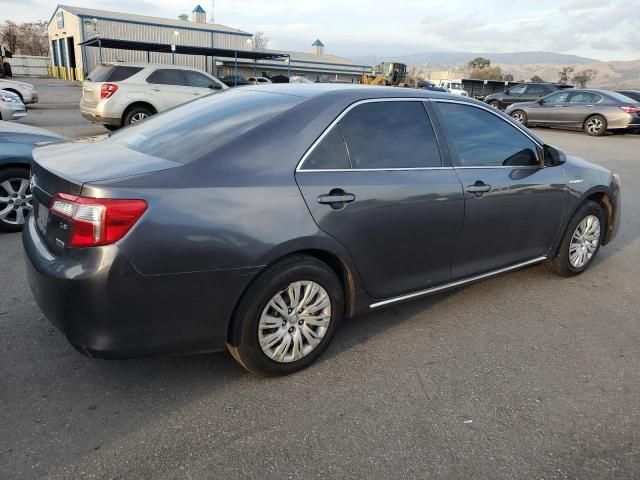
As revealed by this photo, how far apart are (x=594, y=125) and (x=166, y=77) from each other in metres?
14.3

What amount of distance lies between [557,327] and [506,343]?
567mm

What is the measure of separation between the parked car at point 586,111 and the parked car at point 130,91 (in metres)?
12.7

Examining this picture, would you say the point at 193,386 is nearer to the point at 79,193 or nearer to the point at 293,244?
the point at 293,244

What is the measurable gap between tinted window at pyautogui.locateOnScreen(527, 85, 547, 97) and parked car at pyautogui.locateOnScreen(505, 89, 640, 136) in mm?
4506

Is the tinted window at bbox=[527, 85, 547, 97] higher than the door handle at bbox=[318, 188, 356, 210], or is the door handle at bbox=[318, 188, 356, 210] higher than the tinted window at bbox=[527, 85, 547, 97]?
the tinted window at bbox=[527, 85, 547, 97]

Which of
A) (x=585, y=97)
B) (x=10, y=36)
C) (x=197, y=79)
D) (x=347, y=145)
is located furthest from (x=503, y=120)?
(x=10, y=36)

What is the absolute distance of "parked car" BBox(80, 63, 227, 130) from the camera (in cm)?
1130

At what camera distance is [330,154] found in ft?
9.91

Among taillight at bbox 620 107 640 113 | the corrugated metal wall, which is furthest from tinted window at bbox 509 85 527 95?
the corrugated metal wall

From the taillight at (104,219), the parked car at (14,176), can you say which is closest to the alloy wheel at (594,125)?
the parked car at (14,176)

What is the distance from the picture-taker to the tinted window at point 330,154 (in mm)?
2938

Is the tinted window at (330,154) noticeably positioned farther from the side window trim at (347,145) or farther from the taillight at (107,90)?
the taillight at (107,90)

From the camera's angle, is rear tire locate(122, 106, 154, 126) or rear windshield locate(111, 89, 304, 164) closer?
rear windshield locate(111, 89, 304, 164)

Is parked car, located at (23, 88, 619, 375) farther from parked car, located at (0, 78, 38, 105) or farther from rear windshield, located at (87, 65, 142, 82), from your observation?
parked car, located at (0, 78, 38, 105)
